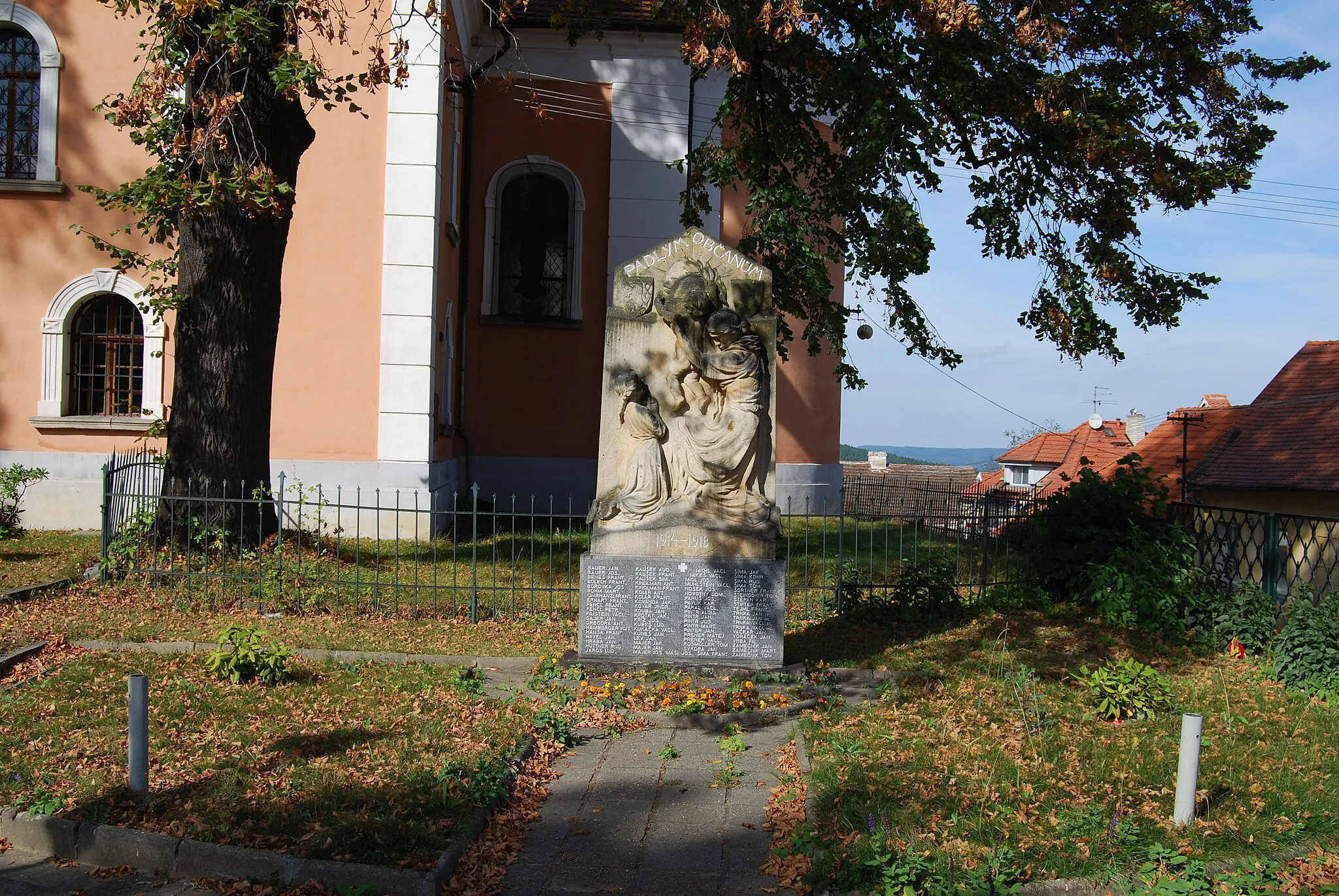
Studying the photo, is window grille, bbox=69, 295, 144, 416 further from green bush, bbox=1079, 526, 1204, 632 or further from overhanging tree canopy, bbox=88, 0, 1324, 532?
green bush, bbox=1079, 526, 1204, 632

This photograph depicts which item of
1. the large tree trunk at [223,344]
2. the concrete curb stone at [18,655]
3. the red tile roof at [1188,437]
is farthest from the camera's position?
the red tile roof at [1188,437]

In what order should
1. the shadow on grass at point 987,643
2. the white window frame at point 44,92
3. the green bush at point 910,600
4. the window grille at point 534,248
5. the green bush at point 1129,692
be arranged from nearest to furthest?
the green bush at point 1129,692, the shadow on grass at point 987,643, the green bush at point 910,600, the white window frame at point 44,92, the window grille at point 534,248

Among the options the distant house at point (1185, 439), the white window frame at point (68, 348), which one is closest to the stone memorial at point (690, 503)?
the white window frame at point (68, 348)

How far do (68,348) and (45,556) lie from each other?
159 inches

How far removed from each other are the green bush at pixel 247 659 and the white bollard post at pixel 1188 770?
16.9ft

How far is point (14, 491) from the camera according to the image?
1291 cm

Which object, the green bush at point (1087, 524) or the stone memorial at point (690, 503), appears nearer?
the stone memorial at point (690, 503)

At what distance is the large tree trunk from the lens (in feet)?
32.7

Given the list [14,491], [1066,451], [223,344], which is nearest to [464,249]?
[14,491]

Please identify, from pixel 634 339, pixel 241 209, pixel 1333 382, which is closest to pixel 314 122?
pixel 241 209

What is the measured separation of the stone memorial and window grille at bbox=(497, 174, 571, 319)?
10550 millimetres

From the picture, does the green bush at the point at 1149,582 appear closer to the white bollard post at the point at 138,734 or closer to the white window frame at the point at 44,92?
the white bollard post at the point at 138,734

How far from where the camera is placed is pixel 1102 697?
6.44m

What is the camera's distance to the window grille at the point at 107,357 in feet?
46.8
